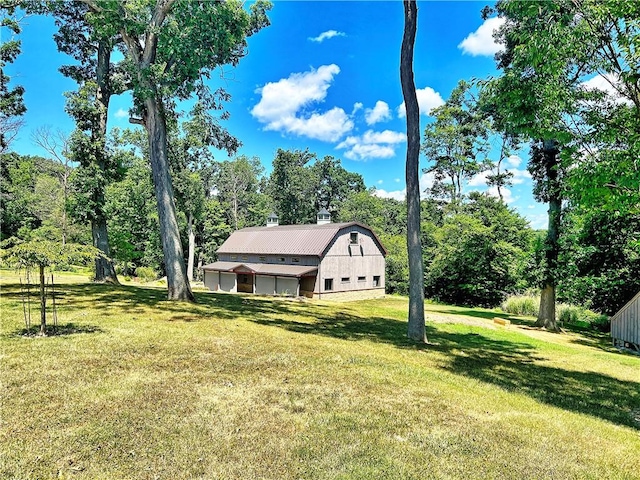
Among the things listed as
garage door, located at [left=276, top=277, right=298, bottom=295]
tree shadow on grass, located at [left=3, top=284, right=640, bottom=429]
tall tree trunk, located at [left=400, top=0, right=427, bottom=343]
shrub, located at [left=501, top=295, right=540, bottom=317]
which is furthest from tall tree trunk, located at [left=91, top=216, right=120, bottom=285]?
shrub, located at [left=501, top=295, right=540, bottom=317]

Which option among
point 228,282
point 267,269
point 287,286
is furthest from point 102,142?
point 228,282

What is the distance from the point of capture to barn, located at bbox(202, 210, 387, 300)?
30438mm

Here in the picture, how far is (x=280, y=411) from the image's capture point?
4348mm

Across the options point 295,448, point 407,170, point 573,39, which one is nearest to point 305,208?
point 407,170

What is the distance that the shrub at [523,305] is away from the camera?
2466 centimetres

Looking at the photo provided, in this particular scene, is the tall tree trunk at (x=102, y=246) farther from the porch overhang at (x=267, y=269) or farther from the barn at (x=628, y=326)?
the barn at (x=628, y=326)

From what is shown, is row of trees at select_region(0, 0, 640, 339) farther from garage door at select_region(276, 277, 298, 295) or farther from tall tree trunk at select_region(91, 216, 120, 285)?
garage door at select_region(276, 277, 298, 295)

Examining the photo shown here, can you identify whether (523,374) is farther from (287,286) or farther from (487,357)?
(287,286)

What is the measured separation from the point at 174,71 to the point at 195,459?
45.4 ft

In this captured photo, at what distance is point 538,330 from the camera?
58.7 ft

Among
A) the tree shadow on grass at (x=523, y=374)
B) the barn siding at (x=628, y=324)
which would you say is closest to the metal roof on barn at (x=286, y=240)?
the tree shadow on grass at (x=523, y=374)

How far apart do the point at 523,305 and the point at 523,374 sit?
794 inches

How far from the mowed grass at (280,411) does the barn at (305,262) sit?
865 inches

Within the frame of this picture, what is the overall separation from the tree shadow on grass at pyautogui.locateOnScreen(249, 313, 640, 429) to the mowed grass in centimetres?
6
